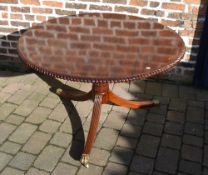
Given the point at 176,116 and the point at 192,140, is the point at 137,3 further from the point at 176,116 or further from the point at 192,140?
the point at 192,140

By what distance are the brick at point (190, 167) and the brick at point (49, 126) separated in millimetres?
1168

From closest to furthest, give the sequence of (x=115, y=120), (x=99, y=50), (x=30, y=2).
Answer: (x=99, y=50)
(x=115, y=120)
(x=30, y=2)

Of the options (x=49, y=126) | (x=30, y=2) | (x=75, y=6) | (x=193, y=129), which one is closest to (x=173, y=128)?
(x=193, y=129)

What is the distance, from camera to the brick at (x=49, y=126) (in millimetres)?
3133

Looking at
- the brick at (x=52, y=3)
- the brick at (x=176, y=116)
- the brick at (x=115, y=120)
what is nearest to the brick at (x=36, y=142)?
the brick at (x=115, y=120)

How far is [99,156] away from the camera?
2859mm

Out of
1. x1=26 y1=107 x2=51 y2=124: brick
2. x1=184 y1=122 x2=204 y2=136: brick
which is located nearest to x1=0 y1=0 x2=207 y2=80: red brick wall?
x1=184 y1=122 x2=204 y2=136: brick

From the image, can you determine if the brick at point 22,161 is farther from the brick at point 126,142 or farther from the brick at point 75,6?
the brick at point 75,6

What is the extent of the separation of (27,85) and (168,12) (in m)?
1.69

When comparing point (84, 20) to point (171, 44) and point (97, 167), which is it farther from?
point (97, 167)

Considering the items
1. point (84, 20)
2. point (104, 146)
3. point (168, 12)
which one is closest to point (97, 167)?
point (104, 146)

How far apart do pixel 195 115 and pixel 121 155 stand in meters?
0.92

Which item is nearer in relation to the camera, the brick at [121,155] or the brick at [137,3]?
the brick at [121,155]

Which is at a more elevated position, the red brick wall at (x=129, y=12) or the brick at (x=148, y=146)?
the red brick wall at (x=129, y=12)
